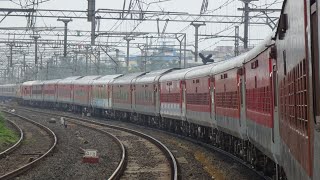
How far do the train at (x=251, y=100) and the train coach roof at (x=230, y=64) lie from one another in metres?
0.03

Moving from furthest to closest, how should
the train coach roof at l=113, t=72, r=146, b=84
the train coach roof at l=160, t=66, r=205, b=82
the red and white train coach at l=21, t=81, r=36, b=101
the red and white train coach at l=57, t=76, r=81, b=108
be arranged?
the red and white train coach at l=21, t=81, r=36, b=101 < the red and white train coach at l=57, t=76, r=81, b=108 < the train coach roof at l=113, t=72, r=146, b=84 < the train coach roof at l=160, t=66, r=205, b=82

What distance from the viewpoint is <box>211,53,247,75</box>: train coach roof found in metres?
15.8

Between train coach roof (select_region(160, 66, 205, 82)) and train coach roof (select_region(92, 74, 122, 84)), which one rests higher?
train coach roof (select_region(92, 74, 122, 84))

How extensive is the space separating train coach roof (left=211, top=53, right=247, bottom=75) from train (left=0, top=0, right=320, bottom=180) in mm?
32

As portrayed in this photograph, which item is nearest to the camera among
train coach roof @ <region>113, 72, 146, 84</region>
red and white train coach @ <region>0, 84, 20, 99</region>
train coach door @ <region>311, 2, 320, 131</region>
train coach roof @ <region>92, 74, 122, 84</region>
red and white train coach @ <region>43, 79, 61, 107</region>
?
train coach door @ <region>311, 2, 320, 131</region>

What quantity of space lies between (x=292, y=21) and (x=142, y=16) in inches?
1223

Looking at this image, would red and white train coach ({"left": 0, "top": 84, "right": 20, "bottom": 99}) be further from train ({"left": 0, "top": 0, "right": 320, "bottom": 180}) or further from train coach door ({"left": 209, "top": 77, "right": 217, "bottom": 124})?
train coach door ({"left": 209, "top": 77, "right": 217, "bottom": 124})

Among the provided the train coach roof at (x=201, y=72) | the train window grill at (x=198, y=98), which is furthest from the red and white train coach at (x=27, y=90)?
the train window grill at (x=198, y=98)

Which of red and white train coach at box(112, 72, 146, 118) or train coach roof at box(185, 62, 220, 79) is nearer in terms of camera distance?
train coach roof at box(185, 62, 220, 79)

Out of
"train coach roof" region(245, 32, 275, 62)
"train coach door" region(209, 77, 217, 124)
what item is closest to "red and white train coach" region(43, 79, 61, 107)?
"train coach door" region(209, 77, 217, 124)

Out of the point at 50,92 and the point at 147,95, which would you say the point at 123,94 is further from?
the point at 50,92

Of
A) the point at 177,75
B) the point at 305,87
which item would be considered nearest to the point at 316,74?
the point at 305,87

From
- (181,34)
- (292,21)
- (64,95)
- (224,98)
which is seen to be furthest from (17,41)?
(292,21)

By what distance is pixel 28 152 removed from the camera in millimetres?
21891
